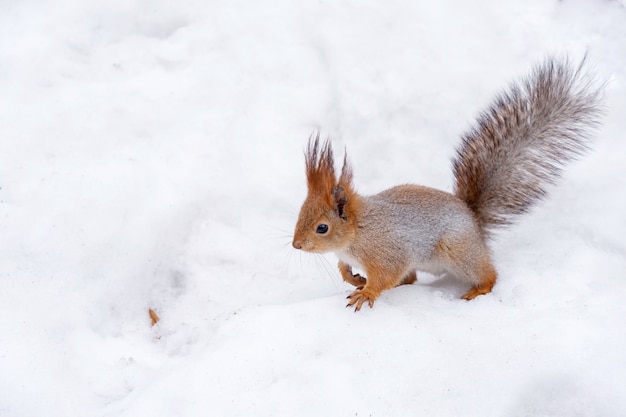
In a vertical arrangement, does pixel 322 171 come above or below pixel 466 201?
above

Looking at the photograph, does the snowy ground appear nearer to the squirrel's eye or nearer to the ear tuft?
the squirrel's eye

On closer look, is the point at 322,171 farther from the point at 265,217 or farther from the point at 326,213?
the point at 265,217

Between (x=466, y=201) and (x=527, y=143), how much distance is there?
34 centimetres

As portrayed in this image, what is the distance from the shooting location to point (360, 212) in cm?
259

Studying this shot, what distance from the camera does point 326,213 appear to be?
99.7 inches

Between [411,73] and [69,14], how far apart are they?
1856 millimetres

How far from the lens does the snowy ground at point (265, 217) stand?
211 cm

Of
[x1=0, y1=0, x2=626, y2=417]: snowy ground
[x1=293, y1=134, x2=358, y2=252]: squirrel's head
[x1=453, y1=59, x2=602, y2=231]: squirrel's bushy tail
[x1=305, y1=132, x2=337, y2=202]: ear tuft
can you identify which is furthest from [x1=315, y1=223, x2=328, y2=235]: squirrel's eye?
[x1=453, y1=59, x2=602, y2=231]: squirrel's bushy tail

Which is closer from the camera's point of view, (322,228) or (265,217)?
(322,228)

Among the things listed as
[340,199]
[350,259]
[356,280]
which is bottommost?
[356,280]

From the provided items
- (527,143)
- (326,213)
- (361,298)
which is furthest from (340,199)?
(527,143)

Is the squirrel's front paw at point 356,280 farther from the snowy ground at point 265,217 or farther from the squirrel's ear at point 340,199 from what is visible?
the squirrel's ear at point 340,199

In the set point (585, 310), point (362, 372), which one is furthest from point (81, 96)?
point (585, 310)

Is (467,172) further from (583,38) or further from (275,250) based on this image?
(583,38)
